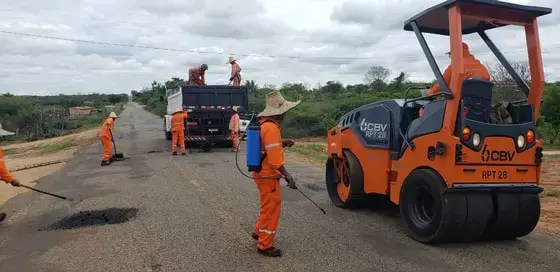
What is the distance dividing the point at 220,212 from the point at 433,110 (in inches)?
134

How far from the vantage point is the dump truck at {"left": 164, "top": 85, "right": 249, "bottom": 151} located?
1773 centimetres

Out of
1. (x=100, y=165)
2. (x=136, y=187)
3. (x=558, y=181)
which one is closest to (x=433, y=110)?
(x=136, y=187)

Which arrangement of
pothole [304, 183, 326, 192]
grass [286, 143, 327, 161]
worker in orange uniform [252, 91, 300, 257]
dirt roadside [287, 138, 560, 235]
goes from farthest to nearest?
grass [286, 143, 327, 161] < pothole [304, 183, 326, 192] < dirt roadside [287, 138, 560, 235] < worker in orange uniform [252, 91, 300, 257]

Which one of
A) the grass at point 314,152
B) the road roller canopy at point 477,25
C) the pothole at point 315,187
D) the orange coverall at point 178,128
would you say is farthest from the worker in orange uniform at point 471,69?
the orange coverall at point 178,128

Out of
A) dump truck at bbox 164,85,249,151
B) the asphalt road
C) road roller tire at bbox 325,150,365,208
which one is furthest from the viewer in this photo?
dump truck at bbox 164,85,249,151

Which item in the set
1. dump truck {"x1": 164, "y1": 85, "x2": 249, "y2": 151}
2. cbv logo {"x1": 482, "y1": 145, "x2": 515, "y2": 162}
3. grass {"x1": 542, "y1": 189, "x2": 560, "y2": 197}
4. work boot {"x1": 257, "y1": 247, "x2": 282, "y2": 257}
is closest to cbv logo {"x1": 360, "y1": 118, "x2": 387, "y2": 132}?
cbv logo {"x1": 482, "y1": 145, "x2": 515, "y2": 162}

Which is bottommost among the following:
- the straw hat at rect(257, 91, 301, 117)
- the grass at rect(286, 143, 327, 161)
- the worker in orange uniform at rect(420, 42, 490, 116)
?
the grass at rect(286, 143, 327, 161)

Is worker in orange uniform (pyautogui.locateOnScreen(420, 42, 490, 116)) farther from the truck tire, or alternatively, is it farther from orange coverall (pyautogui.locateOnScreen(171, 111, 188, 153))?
→ orange coverall (pyautogui.locateOnScreen(171, 111, 188, 153))

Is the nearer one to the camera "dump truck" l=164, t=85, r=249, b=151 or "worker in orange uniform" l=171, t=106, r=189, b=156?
"worker in orange uniform" l=171, t=106, r=189, b=156

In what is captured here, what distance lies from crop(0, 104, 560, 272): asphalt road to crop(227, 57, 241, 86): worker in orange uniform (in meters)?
9.94

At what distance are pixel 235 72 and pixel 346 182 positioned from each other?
1236 cm

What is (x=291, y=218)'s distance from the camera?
712cm

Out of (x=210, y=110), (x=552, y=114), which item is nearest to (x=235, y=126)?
(x=210, y=110)

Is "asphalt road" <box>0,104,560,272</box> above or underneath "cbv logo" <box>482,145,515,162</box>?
underneath
